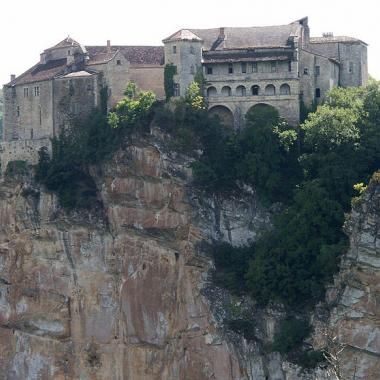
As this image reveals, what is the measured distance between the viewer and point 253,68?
8606cm

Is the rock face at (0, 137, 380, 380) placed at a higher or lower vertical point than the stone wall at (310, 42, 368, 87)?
lower

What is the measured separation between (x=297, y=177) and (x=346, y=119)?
4058mm

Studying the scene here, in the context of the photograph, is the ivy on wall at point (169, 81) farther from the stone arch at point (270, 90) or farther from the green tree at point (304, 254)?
the green tree at point (304, 254)

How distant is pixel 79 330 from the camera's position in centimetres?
8762

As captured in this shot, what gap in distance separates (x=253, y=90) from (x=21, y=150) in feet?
43.6

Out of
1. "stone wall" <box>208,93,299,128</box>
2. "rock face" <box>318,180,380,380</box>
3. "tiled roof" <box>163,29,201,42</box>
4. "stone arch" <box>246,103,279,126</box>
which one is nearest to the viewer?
"rock face" <box>318,180,380,380</box>

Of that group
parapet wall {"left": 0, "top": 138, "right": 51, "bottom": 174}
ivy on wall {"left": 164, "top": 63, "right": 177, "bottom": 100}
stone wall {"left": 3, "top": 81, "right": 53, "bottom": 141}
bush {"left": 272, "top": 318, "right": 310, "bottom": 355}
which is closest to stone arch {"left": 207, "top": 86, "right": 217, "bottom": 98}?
ivy on wall {"left": 164, "top": 63, "right": 177, "bottom": 100}

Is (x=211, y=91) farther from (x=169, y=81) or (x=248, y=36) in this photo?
(x=248, y=36)

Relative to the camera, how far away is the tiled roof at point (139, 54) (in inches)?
3455

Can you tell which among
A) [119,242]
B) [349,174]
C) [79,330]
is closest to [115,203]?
[119,242]

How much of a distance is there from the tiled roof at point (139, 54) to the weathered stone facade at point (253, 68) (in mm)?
2176

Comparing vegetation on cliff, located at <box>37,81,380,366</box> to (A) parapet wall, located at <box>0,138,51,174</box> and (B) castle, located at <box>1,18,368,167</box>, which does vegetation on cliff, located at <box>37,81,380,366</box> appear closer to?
(A) parapet wall, located at <box>0,138,51,174</box>

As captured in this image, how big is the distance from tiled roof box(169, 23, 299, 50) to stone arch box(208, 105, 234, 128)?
3.35 meters

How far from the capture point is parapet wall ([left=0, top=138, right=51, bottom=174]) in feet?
289
